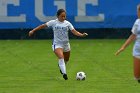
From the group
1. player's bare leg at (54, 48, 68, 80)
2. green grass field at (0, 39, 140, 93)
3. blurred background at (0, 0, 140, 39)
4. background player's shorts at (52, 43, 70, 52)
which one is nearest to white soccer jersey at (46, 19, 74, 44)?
background player's shorts at (52, 43, 70, 52)

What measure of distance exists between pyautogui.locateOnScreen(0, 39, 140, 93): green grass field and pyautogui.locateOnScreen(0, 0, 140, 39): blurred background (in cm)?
304

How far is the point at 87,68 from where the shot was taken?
19.7 meters

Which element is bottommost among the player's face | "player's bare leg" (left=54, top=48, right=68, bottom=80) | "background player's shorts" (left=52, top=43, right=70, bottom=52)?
"player's bare leg" (left=54, top=48, right=68, bottom=80)

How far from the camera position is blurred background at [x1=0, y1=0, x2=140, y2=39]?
34.4m

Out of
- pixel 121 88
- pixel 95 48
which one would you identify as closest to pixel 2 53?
pixel 95 48

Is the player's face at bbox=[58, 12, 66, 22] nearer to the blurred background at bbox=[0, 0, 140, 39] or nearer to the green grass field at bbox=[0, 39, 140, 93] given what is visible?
the green grass field at bbox=[0, 39, 140, 93]

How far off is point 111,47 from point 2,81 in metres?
13.9

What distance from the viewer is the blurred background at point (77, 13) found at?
34375 millimetres

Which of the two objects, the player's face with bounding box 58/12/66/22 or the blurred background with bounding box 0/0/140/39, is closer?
the player's face with bounding box 58/12/66/22

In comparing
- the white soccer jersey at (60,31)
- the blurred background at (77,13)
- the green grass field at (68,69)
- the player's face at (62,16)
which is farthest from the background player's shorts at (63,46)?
the blurred background at (77,13)

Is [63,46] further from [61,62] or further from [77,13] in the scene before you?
[77,13]

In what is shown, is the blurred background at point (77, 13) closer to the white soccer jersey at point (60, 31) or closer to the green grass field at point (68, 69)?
the green grass field at point (68, 69)

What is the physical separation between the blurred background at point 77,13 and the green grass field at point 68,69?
304 centimetres

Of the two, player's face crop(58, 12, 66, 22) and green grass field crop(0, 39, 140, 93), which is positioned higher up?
player's face crop(58, 12, 66, 22)
